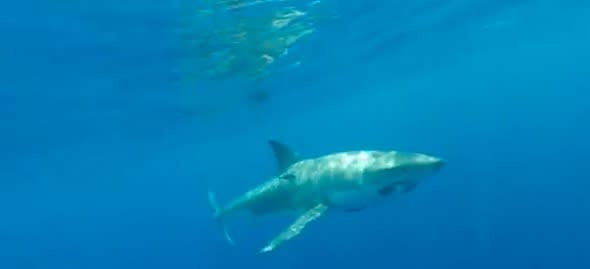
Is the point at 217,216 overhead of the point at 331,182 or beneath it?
overhead

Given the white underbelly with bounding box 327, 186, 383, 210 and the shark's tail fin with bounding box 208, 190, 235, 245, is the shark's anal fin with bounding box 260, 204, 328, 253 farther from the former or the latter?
the shark's tail fin with bounding box 208, 190, 235, 245

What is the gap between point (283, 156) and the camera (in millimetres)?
11172

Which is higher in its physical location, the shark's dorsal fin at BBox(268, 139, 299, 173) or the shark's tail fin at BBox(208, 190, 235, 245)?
the shark's tail fin at BBox(208, 190, 235, 245)

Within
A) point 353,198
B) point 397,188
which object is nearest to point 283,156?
point 353,198

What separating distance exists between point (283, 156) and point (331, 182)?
1963 mm

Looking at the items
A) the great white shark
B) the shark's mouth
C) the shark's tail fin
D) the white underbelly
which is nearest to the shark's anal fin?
the great white shark

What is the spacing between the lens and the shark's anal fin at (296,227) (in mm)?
8615

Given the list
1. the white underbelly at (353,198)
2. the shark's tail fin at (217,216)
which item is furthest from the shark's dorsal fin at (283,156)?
the shark's tail fin at (217,216)

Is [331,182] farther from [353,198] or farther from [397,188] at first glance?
[397,188]

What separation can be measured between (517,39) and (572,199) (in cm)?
1387

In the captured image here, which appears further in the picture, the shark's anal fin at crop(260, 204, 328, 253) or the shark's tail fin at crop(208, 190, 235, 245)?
the shark's tail fin at crop(208, 190, 235, 245)

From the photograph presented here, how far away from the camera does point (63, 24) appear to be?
1426cm

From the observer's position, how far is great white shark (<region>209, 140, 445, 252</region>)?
321 inches

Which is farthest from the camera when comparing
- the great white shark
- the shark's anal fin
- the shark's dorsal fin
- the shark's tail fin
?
the shark's tail fin
